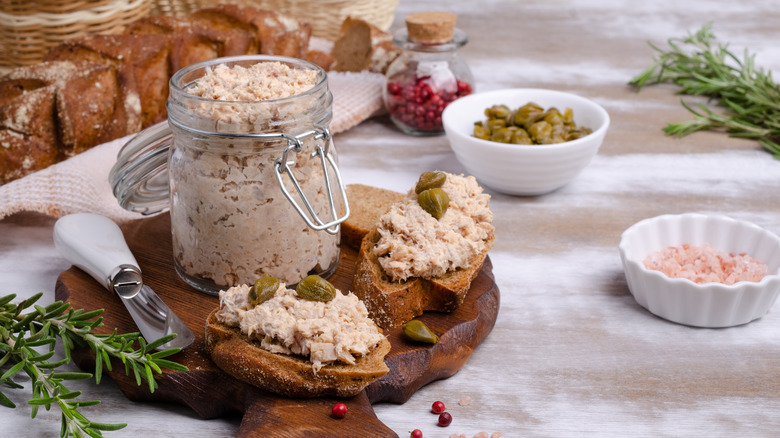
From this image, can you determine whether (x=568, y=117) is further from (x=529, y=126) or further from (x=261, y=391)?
(x=261, y=391)

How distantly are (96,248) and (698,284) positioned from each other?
5.44 ft

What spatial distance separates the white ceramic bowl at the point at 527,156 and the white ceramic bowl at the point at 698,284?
501 mm

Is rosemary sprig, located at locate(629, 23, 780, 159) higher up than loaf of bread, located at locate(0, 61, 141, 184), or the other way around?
loaf of bread, located at locate(0, 61, 141, 184)

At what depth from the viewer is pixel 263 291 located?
178 centimetres

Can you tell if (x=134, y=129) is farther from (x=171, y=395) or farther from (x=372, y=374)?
(x=372, y=374)

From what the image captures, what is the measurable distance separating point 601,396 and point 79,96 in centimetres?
217

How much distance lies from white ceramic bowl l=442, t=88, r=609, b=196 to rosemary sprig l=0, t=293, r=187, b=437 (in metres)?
1.48

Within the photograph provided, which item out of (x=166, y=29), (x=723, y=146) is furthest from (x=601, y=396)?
(x=166, y=29)

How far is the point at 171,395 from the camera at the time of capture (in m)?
1.83

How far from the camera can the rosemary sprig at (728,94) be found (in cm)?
347

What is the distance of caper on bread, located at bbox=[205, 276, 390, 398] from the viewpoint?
169cm

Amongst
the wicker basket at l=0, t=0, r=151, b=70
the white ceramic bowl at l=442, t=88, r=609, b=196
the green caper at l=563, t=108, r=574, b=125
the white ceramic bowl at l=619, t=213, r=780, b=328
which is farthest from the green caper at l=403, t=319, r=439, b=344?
the wicker basket at l=0, t=0, r=151, b=70

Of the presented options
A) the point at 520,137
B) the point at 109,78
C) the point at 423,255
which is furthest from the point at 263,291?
the point at 109,78

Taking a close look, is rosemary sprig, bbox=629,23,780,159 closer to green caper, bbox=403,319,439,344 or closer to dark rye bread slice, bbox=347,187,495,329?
dark rye bread slice, bbox=347,187,495,329
